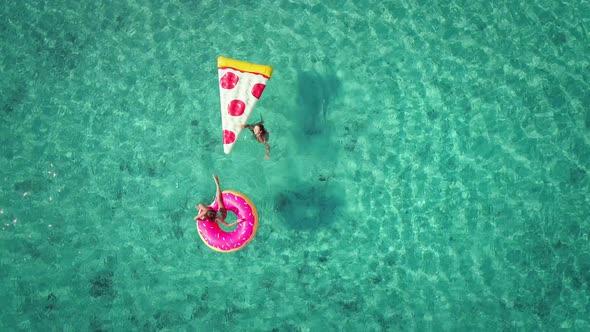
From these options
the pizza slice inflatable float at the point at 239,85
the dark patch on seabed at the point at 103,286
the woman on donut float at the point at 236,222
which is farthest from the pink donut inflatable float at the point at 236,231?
the dark patch on seabed at the point at 103,286

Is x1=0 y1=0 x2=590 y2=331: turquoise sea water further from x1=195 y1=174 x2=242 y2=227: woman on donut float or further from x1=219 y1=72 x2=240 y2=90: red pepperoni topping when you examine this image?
x1=219 y1=72 x2=240 y2=90: red pepperoni topping

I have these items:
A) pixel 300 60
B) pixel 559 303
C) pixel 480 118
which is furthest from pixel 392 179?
pixel 559 303

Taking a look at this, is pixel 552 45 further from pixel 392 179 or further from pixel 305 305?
pixel 305 305

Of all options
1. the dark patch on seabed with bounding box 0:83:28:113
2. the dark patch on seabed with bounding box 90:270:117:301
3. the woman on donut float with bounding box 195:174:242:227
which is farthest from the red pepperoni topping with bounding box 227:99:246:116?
the dark patch on seabed with bounding box 0:83:28:113

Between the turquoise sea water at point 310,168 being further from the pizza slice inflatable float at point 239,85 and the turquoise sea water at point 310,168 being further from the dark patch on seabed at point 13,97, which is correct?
the pizza slice inflatable float at point 239,85

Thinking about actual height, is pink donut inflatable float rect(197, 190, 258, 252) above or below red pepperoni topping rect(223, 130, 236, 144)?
below

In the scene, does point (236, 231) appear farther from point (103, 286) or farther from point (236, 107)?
point (103, 286)

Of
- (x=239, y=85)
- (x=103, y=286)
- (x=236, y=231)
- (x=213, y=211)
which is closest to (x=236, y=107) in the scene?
(x=239, y=85)
